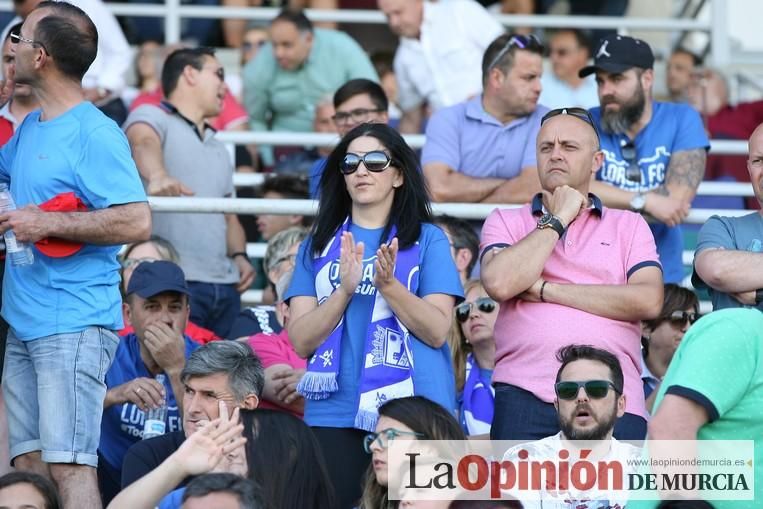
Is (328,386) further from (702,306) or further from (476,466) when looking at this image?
(702,306)

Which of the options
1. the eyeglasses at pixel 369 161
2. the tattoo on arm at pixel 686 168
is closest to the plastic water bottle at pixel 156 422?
the eyeglasses at pixel 369 161

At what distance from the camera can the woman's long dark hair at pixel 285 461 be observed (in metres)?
5.14

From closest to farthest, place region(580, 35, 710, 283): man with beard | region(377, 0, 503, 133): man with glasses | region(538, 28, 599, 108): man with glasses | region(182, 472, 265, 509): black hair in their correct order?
region(182, 472, 265, 509): black hair, region(580, 35, 710, 283): man with beard, region(377, 0, 503, 133): man with glasses, region(538, 28, 599, 108): man with glasses

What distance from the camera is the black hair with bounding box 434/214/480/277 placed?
748cm

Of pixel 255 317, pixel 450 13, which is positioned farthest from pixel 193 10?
pixel 255 317

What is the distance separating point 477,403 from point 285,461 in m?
1.86

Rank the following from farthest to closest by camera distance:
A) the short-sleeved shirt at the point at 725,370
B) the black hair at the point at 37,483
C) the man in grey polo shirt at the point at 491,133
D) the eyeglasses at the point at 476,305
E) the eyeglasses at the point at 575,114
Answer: the man in grey polo shirt at the point at 491,133
the eyeglasses at the point at 476,305
the eyeglasses at the point at 575,114
the black hair at the point at 37,483
the short-sleeved shirt at the point at 725,370

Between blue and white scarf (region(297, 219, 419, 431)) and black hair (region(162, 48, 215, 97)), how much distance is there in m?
2.74

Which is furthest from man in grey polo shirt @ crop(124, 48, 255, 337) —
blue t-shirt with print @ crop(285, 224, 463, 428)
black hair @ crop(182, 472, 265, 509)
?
black hair @ crop(182, 472, 265, 509)

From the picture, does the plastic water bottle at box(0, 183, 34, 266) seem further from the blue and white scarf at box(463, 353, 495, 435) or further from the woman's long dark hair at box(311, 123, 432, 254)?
the blue and white scarf at box(463, 353, 495, 435)

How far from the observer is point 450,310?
19.7 feet

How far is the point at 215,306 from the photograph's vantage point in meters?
7.96

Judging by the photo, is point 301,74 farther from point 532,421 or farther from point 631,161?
point 532,421

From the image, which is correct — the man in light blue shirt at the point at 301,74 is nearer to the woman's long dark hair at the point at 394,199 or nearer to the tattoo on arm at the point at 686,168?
the tattoo on arm at the point at 686,168
